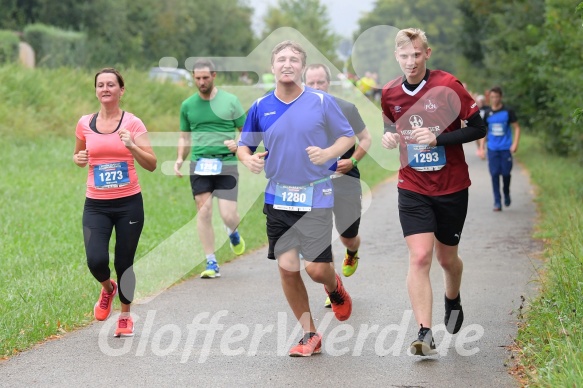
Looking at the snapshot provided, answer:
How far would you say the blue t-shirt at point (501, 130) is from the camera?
667 inches

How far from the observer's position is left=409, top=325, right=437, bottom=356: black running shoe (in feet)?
21.6

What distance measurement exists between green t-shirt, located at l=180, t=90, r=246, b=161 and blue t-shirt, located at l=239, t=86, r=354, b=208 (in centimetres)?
360

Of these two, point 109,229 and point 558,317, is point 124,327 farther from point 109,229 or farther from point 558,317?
point 558,317

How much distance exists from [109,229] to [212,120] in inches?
122

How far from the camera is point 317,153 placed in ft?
22.0

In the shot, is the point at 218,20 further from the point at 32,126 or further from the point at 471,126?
the point at 471,126

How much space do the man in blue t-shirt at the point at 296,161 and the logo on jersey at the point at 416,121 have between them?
1.38 ft

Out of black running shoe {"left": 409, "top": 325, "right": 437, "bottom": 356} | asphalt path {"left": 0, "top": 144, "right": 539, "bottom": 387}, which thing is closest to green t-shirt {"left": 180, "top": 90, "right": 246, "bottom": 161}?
asphalt path {"left": 0, "top": 144, "right": 539, "bottom": 387}

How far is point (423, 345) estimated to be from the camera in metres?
6.58

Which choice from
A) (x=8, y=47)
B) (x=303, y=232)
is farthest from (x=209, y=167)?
(x=8, y=47)

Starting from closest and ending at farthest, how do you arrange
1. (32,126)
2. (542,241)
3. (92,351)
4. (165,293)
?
(92,351) → (165,293) → (542,241) → (32,126)

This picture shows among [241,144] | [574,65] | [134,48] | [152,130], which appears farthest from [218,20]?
[241,144]

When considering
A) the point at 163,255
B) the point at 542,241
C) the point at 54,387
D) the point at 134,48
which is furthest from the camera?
the point at 134,48

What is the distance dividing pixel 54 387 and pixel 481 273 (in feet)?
18.6
